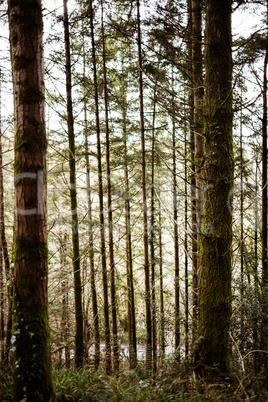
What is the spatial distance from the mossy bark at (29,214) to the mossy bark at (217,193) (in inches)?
81.9

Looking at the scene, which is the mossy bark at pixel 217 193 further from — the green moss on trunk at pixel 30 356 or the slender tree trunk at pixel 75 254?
the slender tree trunk at pixel 75 254

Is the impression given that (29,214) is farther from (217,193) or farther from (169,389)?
(169,389)

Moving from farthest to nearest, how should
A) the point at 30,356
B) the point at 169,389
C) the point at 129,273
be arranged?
1. the point at 129,273
2. the point at 169,389
3. the point at 30,356

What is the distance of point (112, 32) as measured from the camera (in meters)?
7.52

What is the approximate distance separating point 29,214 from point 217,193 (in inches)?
94.4

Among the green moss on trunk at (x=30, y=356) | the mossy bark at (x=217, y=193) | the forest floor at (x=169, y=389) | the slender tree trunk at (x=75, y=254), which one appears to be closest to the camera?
the green moss on trunk at (x=30, y=356)

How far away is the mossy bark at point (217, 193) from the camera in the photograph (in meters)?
3.38

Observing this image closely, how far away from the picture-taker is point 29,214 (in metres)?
2.72

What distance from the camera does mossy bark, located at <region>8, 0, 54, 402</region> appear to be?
2635mm

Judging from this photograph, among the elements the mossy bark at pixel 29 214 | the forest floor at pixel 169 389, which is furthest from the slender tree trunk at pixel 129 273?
the mossy bark at pixel 29 214

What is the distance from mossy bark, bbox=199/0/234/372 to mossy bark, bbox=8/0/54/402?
208cm

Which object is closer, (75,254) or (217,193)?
(217,193)

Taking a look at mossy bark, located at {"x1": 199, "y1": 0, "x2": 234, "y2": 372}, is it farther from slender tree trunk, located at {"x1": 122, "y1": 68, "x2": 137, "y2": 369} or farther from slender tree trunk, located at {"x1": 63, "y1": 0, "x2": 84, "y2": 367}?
slender tree trunk, located at {"x1": 122, "y1": 68, "x2": 137, "y2": 369}

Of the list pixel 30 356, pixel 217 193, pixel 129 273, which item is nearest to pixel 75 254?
pixel 30 356
